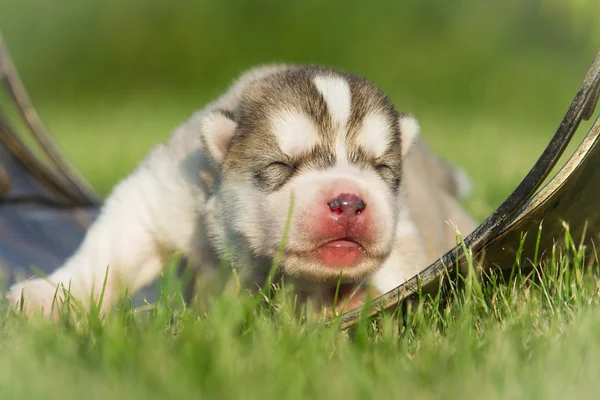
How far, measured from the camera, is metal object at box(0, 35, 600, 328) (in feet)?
8.03

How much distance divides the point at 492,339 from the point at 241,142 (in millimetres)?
1194

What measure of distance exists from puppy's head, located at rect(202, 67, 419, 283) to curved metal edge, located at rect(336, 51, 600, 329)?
18cm

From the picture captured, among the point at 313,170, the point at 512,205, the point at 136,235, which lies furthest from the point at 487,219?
the point at 136,235

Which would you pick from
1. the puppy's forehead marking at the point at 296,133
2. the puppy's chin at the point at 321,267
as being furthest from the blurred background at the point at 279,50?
the puppy's chin at the point at 321,267

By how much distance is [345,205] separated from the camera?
2574 millimetres

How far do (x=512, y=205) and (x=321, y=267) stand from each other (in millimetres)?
654

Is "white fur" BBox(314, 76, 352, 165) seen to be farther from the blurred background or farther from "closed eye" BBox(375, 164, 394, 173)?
the blurred background

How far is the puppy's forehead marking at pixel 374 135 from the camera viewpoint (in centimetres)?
290

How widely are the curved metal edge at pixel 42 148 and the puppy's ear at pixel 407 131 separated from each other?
2.57 meters

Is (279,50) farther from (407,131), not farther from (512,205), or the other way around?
(512,205)

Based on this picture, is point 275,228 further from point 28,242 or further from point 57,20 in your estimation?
point 57,20

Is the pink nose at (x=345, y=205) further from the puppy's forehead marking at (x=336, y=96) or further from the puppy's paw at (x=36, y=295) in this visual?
the puppy's paw at (x=36, y=295)

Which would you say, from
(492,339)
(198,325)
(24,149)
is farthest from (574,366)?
(24,149)

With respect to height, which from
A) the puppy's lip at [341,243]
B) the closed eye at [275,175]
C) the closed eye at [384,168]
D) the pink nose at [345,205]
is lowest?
the puppy's lip at [341,243]
